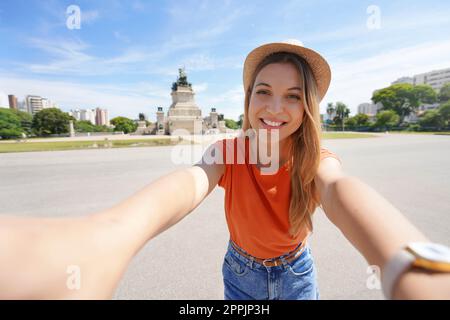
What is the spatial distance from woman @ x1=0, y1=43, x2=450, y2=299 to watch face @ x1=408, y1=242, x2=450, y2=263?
5 centimetres

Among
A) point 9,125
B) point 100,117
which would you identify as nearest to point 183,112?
point 9,125

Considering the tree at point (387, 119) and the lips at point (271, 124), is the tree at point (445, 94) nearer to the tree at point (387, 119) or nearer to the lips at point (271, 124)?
the tree at point (387, 119)

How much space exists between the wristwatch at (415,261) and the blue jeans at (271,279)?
0.88 metres

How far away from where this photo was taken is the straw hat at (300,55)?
1.42m

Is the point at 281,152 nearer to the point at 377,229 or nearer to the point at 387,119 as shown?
the point at 377,229

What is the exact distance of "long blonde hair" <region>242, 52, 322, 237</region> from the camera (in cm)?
136

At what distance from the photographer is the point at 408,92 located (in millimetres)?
52125

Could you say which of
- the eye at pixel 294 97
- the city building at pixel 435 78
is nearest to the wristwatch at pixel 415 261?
the eye at pixel 294 97

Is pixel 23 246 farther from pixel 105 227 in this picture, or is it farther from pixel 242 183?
pixel 242 183

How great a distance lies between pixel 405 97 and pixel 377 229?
69537mm

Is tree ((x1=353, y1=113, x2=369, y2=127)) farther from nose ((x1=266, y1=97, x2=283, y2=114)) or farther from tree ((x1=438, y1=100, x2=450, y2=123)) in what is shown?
nose ((x1=266, y1=97, x2=283, y2=114))

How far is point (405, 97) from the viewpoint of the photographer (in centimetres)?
5300

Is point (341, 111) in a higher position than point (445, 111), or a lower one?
higher

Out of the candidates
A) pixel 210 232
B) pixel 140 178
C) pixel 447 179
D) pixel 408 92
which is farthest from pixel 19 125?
pixel 408 92
